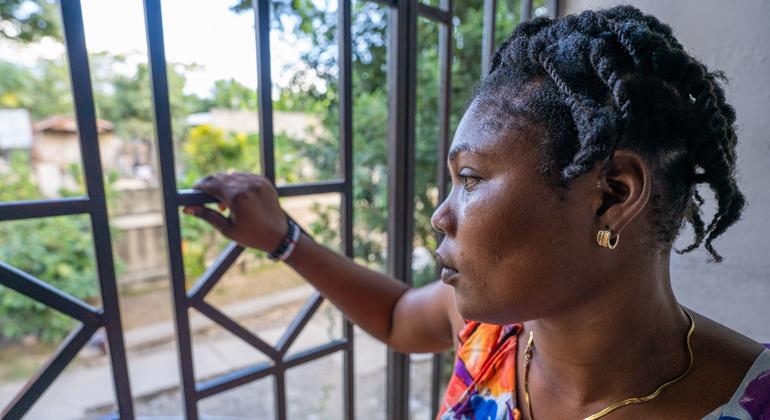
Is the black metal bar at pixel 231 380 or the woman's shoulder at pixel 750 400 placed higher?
the woman's shoulder at pixel 750 400

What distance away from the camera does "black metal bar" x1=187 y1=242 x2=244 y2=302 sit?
2.89 feet

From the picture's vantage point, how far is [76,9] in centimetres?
68

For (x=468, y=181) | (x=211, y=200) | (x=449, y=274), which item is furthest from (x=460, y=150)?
(x=211, y=200)

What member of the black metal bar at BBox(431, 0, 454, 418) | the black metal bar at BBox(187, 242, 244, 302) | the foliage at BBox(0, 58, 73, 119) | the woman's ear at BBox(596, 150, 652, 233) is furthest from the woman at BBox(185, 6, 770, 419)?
the foliage at BBox(0, 58, 73, 119)

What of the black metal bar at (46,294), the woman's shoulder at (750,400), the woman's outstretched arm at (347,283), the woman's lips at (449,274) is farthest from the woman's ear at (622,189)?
the black metal bar at (46,294)

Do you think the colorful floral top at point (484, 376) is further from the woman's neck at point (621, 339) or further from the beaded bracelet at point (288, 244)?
the beaded bracelet at point (288, 244)

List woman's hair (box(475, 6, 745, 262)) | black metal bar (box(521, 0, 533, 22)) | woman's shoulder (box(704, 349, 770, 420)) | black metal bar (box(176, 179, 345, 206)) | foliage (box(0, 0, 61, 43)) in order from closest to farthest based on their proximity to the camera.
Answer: woman's hair (box(475, 6, 745, 262)), woman's shoulder (box(704, 349, 770, 420)), black metal bar (box(176, 179, 345, 206)), black metal bar (box(521, 0, 533, 22)), foliage (box(0, 0, 61, 43))

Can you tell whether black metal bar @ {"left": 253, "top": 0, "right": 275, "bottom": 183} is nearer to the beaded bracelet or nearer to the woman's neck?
the beaded bracelet

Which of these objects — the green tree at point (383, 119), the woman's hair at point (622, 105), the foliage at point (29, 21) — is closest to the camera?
the woman's hair at point (622, 105)

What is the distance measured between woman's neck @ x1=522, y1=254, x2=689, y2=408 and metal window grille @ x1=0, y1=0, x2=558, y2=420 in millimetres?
518

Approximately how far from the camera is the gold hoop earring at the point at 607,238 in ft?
2.07

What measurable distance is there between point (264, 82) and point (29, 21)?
3.87 meters

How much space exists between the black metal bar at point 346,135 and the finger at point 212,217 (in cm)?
28

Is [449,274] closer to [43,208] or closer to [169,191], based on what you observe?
[169,191]
